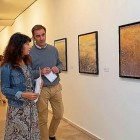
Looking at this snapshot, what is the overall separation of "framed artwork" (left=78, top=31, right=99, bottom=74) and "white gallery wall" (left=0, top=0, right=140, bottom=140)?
0.30 ft

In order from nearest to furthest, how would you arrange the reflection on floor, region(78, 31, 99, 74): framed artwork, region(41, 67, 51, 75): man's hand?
region(41, 67, 51, 75): man's hand < region(78, 31, 99, 74): framed artwork < the reflection on floor

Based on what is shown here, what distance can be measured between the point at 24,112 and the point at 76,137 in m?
1.93

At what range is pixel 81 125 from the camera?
4.38 metres

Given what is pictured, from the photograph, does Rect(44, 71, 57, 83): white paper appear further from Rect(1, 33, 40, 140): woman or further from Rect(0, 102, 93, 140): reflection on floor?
Rect(0, 102, 93, 140): reflection on floor

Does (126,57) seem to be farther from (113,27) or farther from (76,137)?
(76,137)

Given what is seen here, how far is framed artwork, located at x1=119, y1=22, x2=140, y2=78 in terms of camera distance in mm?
2794

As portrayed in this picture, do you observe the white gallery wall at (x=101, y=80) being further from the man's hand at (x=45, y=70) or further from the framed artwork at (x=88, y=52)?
the man's hand at (x=45, y=70)

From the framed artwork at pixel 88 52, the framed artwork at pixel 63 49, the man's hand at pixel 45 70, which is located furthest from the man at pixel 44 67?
the framed artwork at pixel 63 49

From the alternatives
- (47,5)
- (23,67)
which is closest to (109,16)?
(23,67)

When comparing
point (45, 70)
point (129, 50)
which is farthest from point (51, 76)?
point (129, 50)

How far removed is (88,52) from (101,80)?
0.60 m

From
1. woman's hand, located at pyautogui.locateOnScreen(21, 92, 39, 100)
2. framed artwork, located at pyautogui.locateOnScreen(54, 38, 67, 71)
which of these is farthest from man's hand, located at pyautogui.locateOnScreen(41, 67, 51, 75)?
framed artwork, located at pyautogui.locateOnScreen(54, 38, 67, 71)

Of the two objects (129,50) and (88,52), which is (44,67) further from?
(129,50)

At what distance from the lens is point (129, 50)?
292 cm
